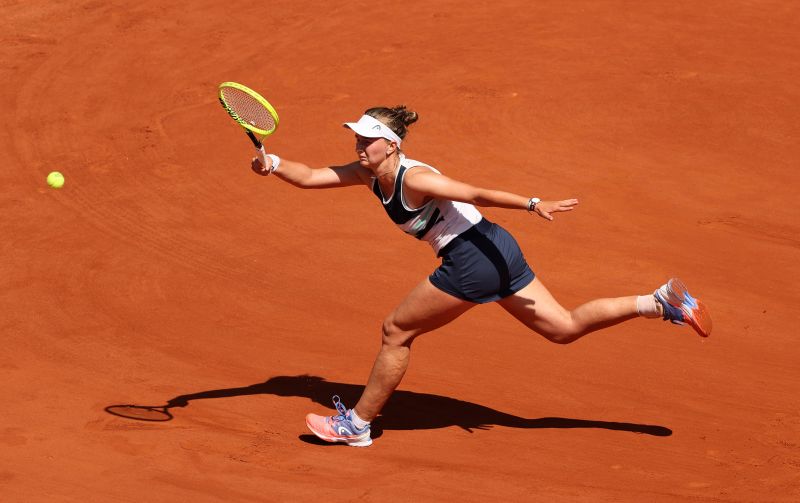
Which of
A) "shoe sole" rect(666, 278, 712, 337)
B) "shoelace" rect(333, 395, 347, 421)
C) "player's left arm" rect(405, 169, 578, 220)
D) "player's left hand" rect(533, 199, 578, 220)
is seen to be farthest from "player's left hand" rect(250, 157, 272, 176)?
"shoe sole" rect(666, 278, 712, 337)

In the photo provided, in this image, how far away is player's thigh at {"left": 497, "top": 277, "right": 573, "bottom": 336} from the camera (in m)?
7.32

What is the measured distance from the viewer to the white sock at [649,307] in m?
7.29

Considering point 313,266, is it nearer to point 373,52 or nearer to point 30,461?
point 30,461

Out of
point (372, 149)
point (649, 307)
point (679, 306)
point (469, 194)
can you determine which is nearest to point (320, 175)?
point (372, 149)

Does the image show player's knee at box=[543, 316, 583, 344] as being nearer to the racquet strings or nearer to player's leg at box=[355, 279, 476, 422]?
player's leg at box=[355, 279, 476, 422]

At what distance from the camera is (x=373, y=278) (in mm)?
9906

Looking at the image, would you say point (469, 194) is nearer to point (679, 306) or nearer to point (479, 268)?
point (479, 268)

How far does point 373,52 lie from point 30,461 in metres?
8.20

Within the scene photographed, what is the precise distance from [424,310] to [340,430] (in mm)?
939

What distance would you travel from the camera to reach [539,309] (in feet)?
24.0

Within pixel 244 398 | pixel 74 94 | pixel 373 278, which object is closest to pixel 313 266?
pixel 373 278

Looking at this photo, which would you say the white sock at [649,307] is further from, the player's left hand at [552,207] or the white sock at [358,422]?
the white sock at [358,422]

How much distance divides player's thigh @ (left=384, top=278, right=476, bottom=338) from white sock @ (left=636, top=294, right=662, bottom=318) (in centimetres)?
101

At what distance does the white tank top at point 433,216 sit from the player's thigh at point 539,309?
520mm
